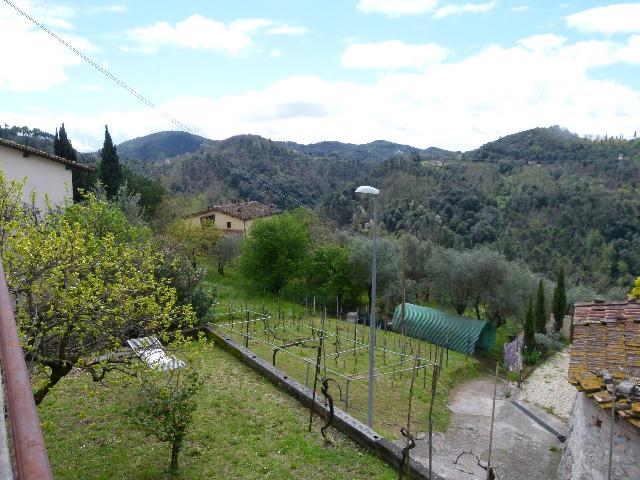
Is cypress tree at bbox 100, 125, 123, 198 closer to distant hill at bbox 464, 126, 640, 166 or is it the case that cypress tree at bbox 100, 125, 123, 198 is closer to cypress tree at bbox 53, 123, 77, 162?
cypress tree at bbox 53, 123, 77, 162

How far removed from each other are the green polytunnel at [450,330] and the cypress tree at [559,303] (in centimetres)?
581

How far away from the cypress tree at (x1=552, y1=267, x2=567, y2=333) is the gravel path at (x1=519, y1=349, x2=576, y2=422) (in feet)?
18.1

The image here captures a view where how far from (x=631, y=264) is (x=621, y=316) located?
45.3 meters

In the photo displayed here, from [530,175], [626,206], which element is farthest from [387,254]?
[530,175]

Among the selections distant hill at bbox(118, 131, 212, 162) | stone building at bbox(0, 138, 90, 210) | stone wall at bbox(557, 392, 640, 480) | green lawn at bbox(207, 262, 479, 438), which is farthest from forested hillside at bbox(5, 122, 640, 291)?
distant hill at bbox(118, 131, 212, 162)

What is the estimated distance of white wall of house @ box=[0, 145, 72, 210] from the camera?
67.8 ft

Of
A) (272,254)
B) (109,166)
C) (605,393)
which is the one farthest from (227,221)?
(605,393)

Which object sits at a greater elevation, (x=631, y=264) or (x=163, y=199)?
(x=163, y=199)

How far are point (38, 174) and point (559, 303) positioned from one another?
2849 cm

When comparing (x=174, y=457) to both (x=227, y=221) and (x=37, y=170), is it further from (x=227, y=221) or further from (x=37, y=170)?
(x=227, y=221)

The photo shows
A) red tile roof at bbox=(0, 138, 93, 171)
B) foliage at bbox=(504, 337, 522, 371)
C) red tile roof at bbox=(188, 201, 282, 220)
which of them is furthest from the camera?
red tile roof at bbox=(188, 201, 282, 220)

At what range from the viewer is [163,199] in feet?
125

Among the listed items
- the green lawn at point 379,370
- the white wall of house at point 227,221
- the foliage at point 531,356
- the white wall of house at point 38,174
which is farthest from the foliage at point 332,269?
the white wall of house at point 227,221

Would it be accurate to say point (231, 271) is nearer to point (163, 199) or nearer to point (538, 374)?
point (163, 199)
